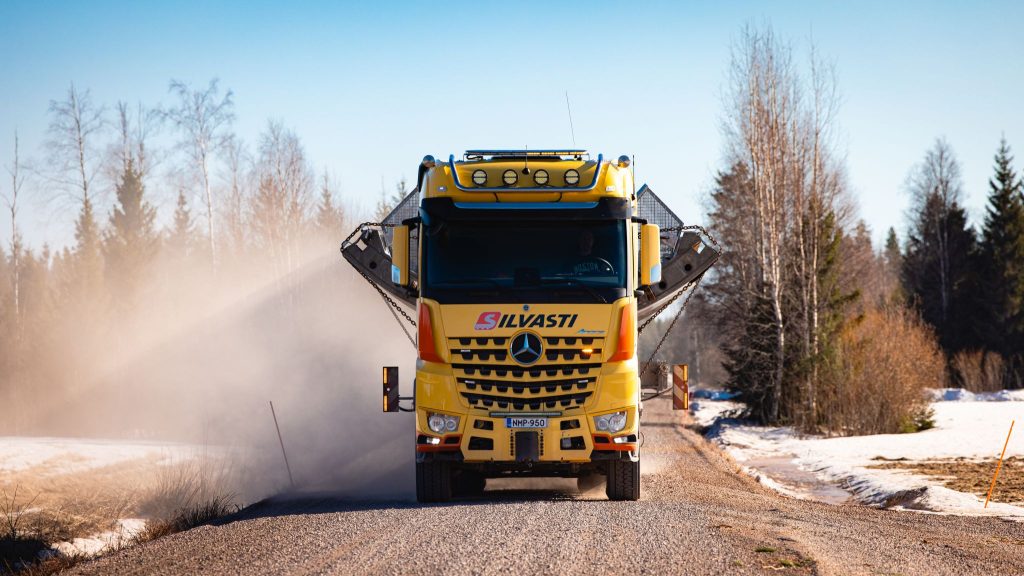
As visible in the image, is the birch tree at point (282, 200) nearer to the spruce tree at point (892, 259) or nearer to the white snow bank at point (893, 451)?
the white snow bank at point (893, 451)

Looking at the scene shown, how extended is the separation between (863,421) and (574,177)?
66.7 ft

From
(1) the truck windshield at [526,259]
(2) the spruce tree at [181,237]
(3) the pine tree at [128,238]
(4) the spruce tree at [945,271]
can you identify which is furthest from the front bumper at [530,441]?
(2) the spruce tree at [181,237]

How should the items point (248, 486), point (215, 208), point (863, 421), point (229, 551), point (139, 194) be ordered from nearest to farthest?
point (229, 551) → point (248, 486) → point (863, 421) → point (139, 194) → point (215, 208)

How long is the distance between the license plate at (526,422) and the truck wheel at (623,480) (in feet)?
4.24

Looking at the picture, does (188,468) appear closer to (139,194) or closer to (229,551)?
(229,551)

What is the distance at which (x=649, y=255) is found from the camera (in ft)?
39.8

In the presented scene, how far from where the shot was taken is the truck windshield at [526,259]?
11.6 meters

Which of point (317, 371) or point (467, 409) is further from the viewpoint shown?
point (317, 371)

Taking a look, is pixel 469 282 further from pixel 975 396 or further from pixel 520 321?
pixel 975 396

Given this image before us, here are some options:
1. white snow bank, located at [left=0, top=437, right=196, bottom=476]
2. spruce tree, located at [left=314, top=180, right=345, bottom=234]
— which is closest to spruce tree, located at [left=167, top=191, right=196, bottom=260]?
spruce tree, located at [left=314, top=180, right=345, bottom=234]

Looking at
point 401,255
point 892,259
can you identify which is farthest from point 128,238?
point 892,259

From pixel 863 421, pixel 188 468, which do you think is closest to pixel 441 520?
pixel 188 468

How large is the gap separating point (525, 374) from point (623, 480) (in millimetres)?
2068

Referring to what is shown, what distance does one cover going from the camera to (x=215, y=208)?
5347 centimetres
